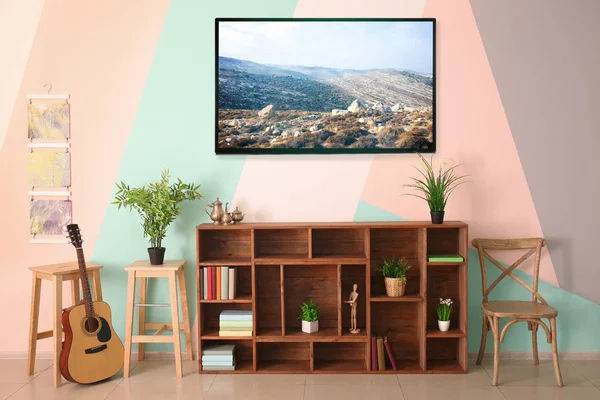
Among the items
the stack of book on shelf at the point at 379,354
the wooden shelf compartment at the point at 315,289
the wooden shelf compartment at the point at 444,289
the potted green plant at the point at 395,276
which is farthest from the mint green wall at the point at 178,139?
the wooden shelf compartment at the point at 444,289

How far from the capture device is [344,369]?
161 inches

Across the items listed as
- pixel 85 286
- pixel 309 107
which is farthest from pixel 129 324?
pixel 309 107

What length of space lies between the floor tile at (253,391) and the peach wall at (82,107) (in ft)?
4.70

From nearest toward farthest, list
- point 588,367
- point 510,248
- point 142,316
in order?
point 588,367
point 510,248
point 142,316

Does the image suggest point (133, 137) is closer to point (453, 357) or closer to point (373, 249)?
point (373, 249)

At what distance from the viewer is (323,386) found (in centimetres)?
383

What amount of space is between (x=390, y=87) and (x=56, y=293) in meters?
2.67

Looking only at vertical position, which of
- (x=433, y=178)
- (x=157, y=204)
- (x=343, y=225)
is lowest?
(x=343, y=225)

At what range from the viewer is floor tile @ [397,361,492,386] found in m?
3.84

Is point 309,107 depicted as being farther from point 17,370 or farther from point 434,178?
point 17,370

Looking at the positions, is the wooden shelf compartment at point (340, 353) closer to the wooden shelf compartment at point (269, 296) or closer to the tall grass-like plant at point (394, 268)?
the wooden shelf compartment at point (269, 296)

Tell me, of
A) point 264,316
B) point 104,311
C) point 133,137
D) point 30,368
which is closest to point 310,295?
point 264,316

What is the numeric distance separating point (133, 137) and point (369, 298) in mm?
2054

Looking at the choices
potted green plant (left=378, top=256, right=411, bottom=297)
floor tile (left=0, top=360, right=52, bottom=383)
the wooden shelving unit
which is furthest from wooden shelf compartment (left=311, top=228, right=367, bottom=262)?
floor tile (left=0, top=360, right=52, bottom=383)
